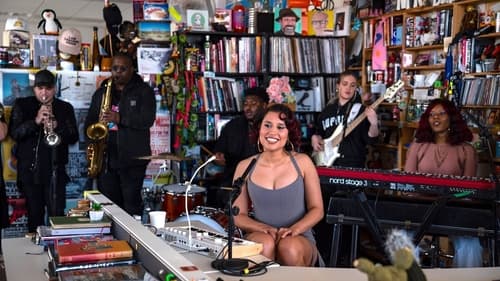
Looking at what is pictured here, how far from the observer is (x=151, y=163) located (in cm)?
520

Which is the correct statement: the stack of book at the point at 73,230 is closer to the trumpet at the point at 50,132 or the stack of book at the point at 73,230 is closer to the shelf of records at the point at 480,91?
the trumpet at the point at 50,132

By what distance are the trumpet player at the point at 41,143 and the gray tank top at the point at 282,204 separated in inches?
80.4

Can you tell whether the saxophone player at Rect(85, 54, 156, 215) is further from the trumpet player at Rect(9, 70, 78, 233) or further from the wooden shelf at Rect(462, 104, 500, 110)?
the wooden shelf at Rect(462, 104, 500, 110)

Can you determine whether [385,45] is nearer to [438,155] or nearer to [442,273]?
[438,155]

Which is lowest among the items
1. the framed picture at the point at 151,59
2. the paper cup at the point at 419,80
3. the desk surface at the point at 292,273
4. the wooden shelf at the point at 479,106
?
the desk surface at the point at 292,273

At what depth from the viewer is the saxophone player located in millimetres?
4625

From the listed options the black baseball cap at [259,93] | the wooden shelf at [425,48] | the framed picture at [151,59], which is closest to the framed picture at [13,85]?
the framed picture at [151,59]

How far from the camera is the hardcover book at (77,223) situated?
246cm

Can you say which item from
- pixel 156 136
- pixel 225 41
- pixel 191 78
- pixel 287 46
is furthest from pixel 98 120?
pixel 287 46

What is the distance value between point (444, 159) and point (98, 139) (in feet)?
8.57

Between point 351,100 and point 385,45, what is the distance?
1262 mm

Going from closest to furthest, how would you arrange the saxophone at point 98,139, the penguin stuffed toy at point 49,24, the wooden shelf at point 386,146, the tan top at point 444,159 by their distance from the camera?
the tan top at point 444,159 < the saxophone at point 98,139 < the penguin stuffed toy at point 49,24 < the wooden shelf at point 386,146

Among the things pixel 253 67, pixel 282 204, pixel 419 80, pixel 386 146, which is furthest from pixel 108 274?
pixel 386 146

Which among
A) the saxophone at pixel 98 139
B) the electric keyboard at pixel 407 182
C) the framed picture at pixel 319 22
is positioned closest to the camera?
the electric keyboard at pixel 407 182
